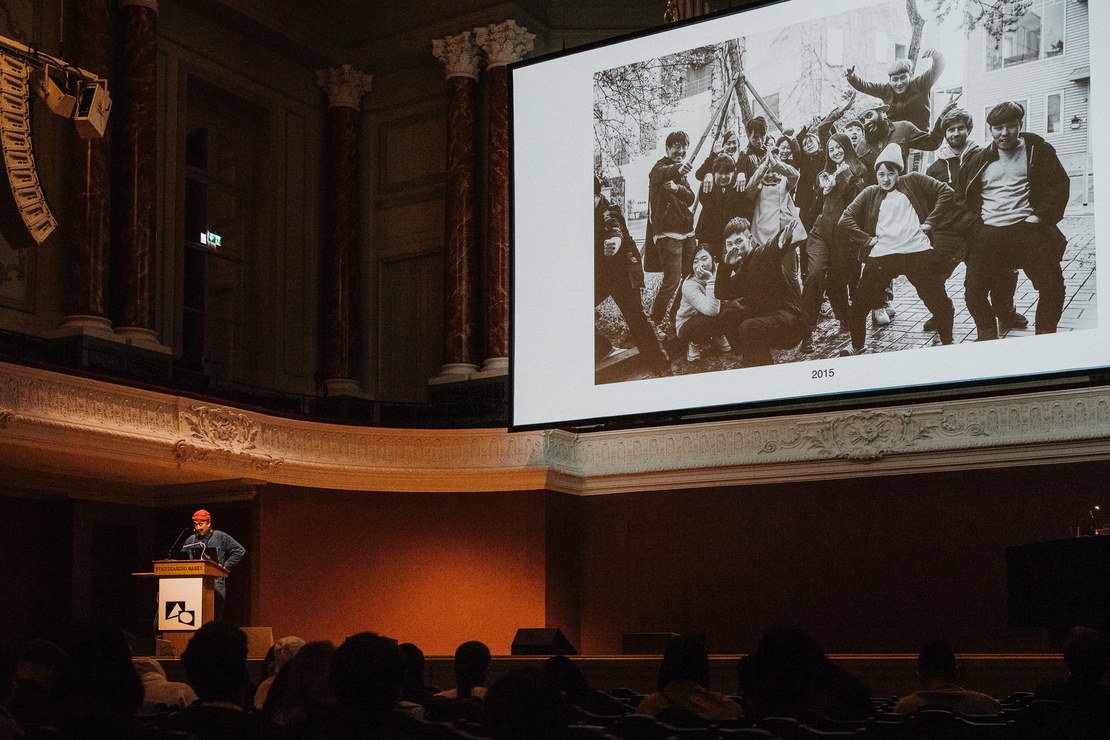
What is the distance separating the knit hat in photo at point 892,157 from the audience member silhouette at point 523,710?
21.6 feet

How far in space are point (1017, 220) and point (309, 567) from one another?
329 inches

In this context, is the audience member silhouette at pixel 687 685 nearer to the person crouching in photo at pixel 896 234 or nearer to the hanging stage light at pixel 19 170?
the person crouching in photo at pixel 896 234

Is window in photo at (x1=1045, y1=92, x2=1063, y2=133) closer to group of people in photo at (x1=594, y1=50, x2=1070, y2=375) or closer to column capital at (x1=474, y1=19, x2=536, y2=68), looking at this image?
group of people in photo at (x1=594, y1=50, x2=1070, y2=375)

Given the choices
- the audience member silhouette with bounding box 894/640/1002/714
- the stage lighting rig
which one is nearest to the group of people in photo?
the audience member silhouette with bounding box 894/640/1002/714

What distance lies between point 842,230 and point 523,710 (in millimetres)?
6689

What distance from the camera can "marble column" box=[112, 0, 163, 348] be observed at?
13.2 m

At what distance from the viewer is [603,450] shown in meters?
14.1

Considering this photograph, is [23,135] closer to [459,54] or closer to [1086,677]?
[459,54]

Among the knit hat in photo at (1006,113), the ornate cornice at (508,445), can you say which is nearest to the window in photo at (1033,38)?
the knit hat in photo at (1006,113)

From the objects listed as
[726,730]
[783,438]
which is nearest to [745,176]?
[783,438]

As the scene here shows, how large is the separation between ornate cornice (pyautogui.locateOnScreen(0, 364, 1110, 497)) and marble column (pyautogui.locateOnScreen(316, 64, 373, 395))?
257 cm

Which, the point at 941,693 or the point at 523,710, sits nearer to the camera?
the point at 523,710

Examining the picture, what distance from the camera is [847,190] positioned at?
884cm

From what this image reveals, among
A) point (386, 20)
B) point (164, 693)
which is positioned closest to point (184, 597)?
point (164, 693)
